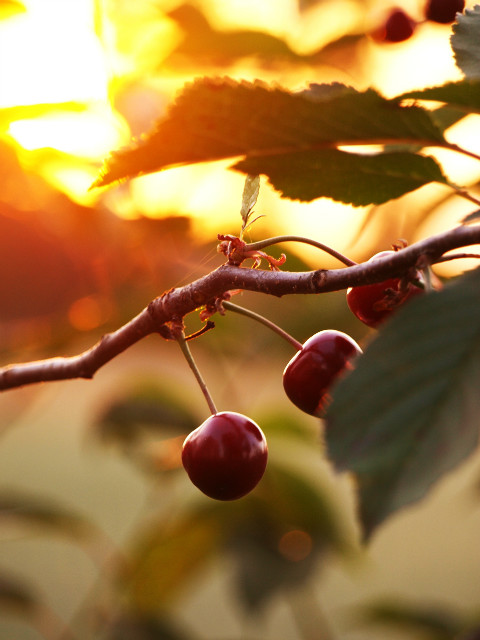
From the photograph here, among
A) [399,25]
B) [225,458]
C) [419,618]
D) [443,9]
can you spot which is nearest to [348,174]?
[225,458]

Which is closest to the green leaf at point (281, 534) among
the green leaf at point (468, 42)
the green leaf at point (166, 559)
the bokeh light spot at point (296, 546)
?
the bokeh light spot at point (296, 546)

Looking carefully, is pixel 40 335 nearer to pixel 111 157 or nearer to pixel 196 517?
pixel 196 517

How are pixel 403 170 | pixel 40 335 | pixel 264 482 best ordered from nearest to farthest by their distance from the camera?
pixel 403 170
pixel 40 335
pixel 264 482

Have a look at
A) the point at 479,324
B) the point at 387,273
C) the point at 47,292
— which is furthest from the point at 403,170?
the point at 47,292

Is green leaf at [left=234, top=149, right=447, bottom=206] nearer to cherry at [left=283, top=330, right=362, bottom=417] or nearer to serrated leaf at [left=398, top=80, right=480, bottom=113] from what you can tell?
serrated leaf at [left=398, top=80, right=480, bottom=113]

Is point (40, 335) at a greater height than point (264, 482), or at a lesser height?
greater

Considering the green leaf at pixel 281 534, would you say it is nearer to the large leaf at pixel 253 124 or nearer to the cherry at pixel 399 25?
the cherry at pixel 399 25
